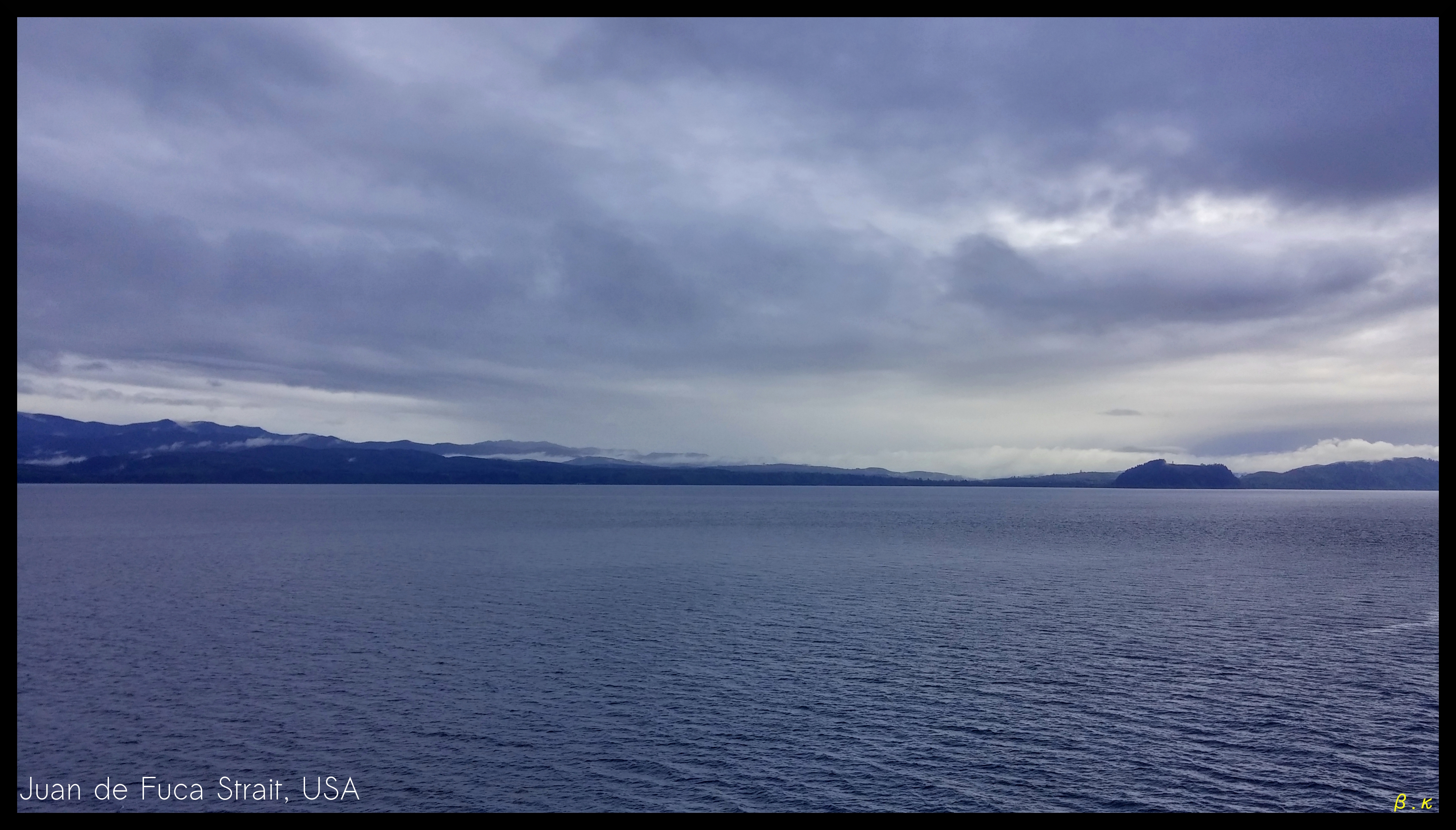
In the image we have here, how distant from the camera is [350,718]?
41562 millimetres

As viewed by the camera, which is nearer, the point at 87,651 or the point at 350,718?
the point at 350,718

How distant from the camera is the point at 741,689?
4678cm

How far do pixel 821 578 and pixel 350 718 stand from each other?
62.1 m

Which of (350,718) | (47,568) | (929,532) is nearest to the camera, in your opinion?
(350,718)

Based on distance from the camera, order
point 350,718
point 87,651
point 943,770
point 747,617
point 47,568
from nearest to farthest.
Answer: point 943,770
point 350,718
point 87,651
point 747,617
point 47,568

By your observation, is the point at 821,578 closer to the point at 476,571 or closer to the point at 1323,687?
the point at 476,571

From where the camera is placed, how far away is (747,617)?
68.9 m

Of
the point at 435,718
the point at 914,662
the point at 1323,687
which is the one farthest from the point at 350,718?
the point at 1323,687

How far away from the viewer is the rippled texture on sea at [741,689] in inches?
1329

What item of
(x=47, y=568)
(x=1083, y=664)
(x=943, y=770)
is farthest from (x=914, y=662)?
(x=47, y=568)

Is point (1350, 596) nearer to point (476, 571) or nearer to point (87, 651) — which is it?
point (476, 571)

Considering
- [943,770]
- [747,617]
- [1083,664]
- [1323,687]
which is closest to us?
[943,770]

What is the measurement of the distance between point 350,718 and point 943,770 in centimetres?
3140

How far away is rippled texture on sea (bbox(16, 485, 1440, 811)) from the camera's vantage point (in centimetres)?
3375
